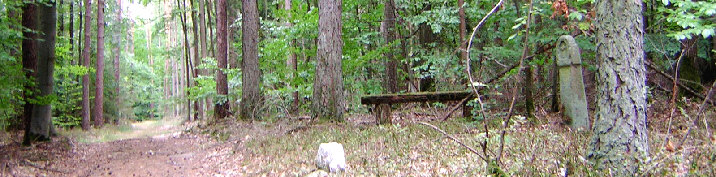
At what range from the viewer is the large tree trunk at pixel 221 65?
1663 cm

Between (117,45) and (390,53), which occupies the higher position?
(117,45)

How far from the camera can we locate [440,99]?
9.38 meters

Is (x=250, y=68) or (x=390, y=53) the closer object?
(x=250, y=68)

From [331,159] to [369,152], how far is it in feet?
2.64

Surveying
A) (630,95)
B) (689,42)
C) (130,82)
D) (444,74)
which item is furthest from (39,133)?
(130,82)

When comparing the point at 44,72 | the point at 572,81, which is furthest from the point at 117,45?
the point at 572,81

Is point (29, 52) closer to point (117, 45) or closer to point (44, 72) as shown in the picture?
point (44, 72)

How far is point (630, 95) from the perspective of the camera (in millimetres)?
3543

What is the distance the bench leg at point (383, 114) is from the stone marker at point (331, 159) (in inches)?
151

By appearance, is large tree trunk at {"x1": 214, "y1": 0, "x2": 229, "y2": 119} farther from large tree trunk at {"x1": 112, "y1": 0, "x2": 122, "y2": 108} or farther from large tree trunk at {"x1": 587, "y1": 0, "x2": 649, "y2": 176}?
large tree trunk at {"x1": 587, "y1": 0, "x2": 649, "y2": 176}

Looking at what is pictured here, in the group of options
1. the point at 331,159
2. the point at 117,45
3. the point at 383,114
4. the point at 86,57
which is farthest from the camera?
the point at 117,45

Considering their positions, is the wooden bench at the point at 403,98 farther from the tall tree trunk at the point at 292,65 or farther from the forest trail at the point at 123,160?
the tall tree trunk at the point at 292,65

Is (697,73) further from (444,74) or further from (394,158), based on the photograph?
(394,158)

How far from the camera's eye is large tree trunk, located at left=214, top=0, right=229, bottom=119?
16.6 m
